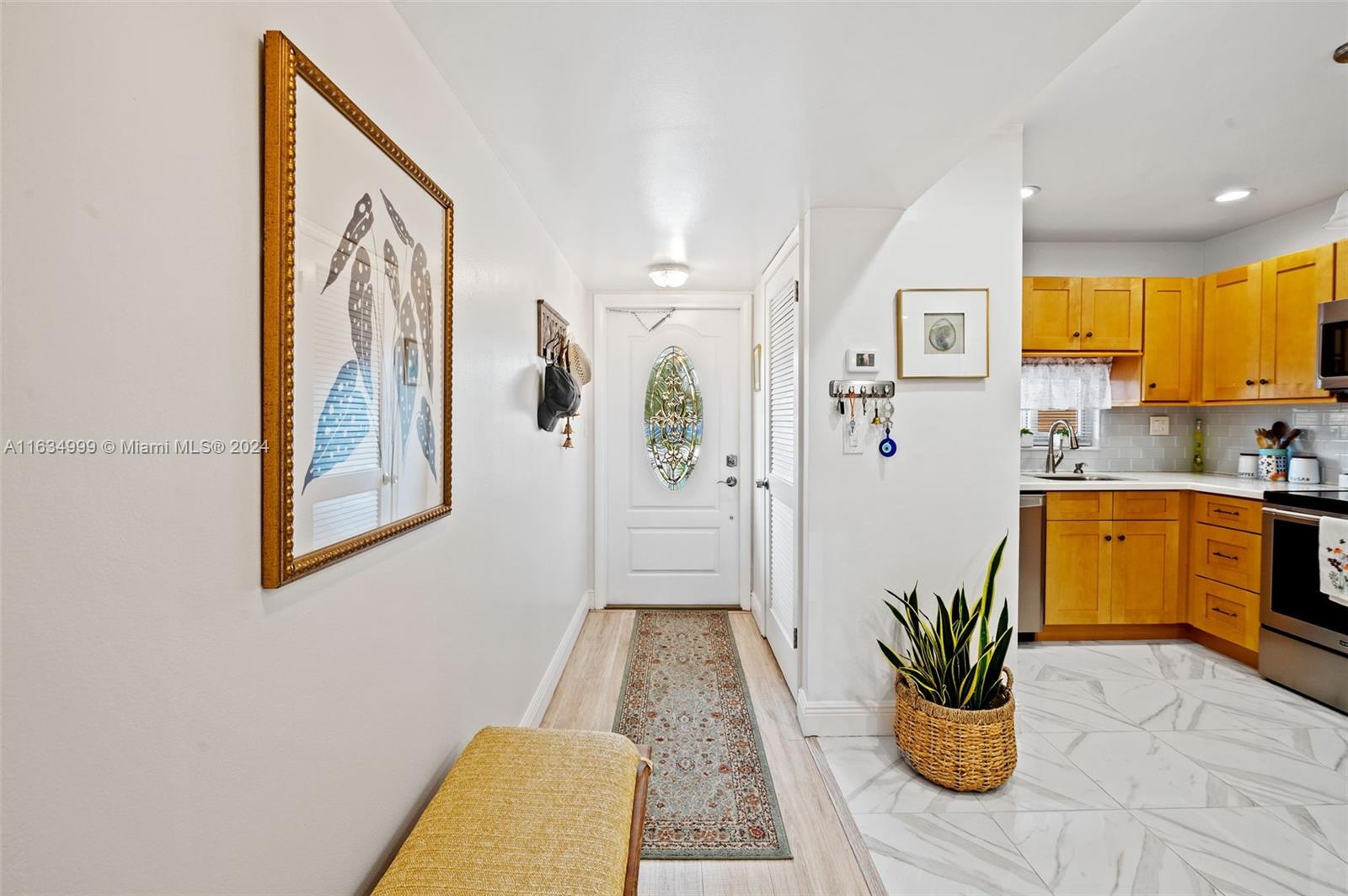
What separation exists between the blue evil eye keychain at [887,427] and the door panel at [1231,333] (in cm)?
266

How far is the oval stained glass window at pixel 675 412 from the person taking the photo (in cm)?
415

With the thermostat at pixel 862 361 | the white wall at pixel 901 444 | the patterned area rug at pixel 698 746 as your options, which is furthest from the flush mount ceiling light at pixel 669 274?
the patterned area rug at pixel 698 746

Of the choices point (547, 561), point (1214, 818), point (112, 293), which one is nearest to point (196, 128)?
point (112, 293)

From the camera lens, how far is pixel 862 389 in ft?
8.09

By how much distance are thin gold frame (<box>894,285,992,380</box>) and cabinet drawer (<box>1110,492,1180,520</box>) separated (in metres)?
1.76

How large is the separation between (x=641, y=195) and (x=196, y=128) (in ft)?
5.70

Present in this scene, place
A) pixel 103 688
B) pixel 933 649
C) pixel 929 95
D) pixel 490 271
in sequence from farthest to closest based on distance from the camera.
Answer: pixel 933 649
pixel 490 271
pixel 929 95
pixel 103 688

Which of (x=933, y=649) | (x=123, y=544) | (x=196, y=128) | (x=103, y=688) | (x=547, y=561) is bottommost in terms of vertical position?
(x=933, y=649)

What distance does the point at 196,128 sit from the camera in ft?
2.42

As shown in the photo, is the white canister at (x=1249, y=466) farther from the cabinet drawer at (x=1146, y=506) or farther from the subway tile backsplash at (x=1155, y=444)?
the cabinet drawer at (x=1146, y=506)

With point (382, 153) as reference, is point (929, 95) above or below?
above

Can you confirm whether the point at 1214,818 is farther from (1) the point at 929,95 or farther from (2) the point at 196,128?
(2) the point at 196,128

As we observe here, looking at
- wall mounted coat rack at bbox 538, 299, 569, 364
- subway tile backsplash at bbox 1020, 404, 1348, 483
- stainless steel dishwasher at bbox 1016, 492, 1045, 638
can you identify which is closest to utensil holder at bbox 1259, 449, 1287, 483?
subway tile backsplash at bbox 1020, 404, 1348, 483

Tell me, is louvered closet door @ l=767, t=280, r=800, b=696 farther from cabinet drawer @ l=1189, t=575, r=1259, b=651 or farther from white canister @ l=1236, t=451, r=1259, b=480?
white canister @ l=1236, t=451, r=1259, b=480
